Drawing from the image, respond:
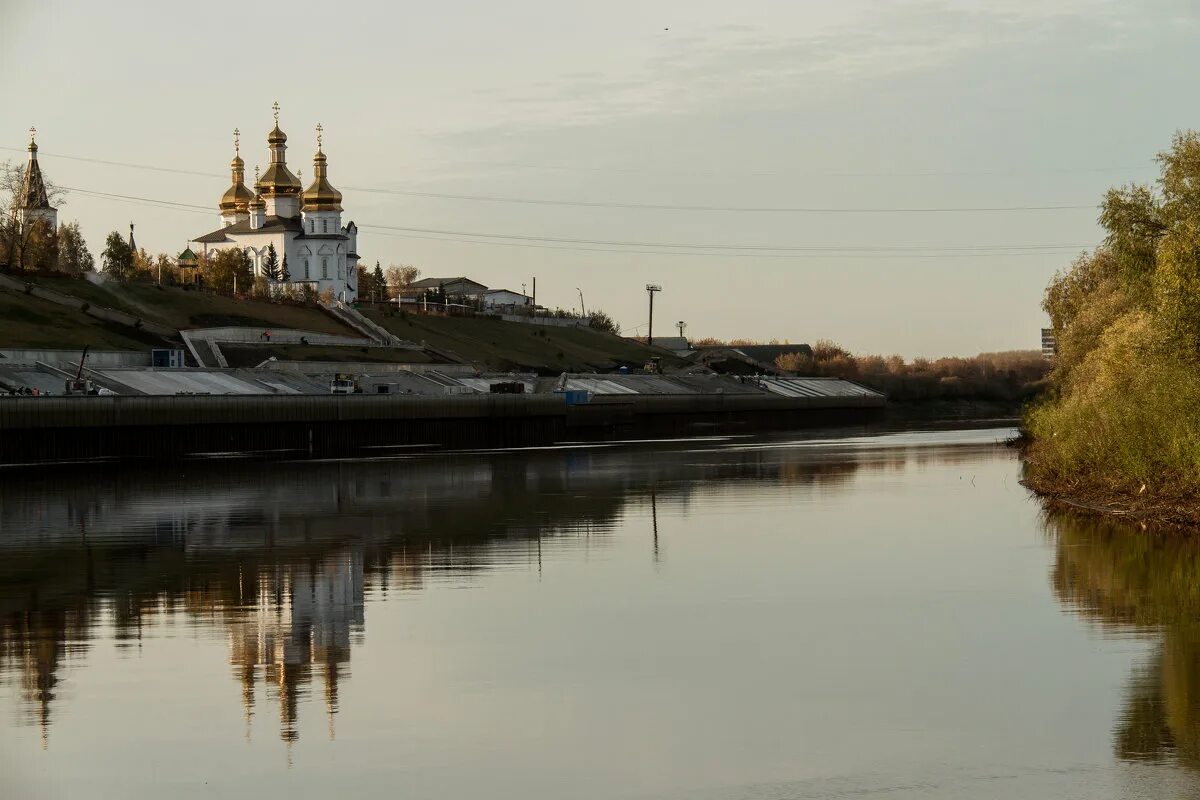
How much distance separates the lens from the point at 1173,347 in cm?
3894

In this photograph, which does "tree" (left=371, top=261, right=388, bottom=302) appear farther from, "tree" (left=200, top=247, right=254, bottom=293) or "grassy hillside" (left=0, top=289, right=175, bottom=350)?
"grassy hillside" (left=0, top=289, right=175, bottom=350)

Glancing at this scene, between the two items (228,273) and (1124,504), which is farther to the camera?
(228,273)

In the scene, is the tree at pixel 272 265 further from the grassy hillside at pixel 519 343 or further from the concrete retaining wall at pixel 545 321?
the concrete retaining wall at pixel 545 321

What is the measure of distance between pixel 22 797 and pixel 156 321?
103149mm

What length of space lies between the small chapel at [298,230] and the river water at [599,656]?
5202 inches

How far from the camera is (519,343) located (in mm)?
154375

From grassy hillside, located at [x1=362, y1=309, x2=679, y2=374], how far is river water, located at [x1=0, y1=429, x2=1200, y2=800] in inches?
3981

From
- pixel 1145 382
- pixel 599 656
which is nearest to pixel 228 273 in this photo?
pixel 1145 382

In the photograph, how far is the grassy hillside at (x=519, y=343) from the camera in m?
141

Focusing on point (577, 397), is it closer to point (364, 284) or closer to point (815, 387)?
point (815, 387)

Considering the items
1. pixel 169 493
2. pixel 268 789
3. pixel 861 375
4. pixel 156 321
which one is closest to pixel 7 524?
pixel 169 493

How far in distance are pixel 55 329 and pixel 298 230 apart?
74.6 meters

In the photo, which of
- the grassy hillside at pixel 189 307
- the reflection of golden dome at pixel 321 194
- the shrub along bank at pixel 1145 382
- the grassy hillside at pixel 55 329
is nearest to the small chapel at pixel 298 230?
the reflection of golden dome at pixel 321 194

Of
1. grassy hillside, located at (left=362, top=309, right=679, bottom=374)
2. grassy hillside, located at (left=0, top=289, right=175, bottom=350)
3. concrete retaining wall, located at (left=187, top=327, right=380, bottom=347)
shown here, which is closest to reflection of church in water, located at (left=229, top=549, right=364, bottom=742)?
grassy hillside, located at (left=0, top=289, right=175, bottom=350)
